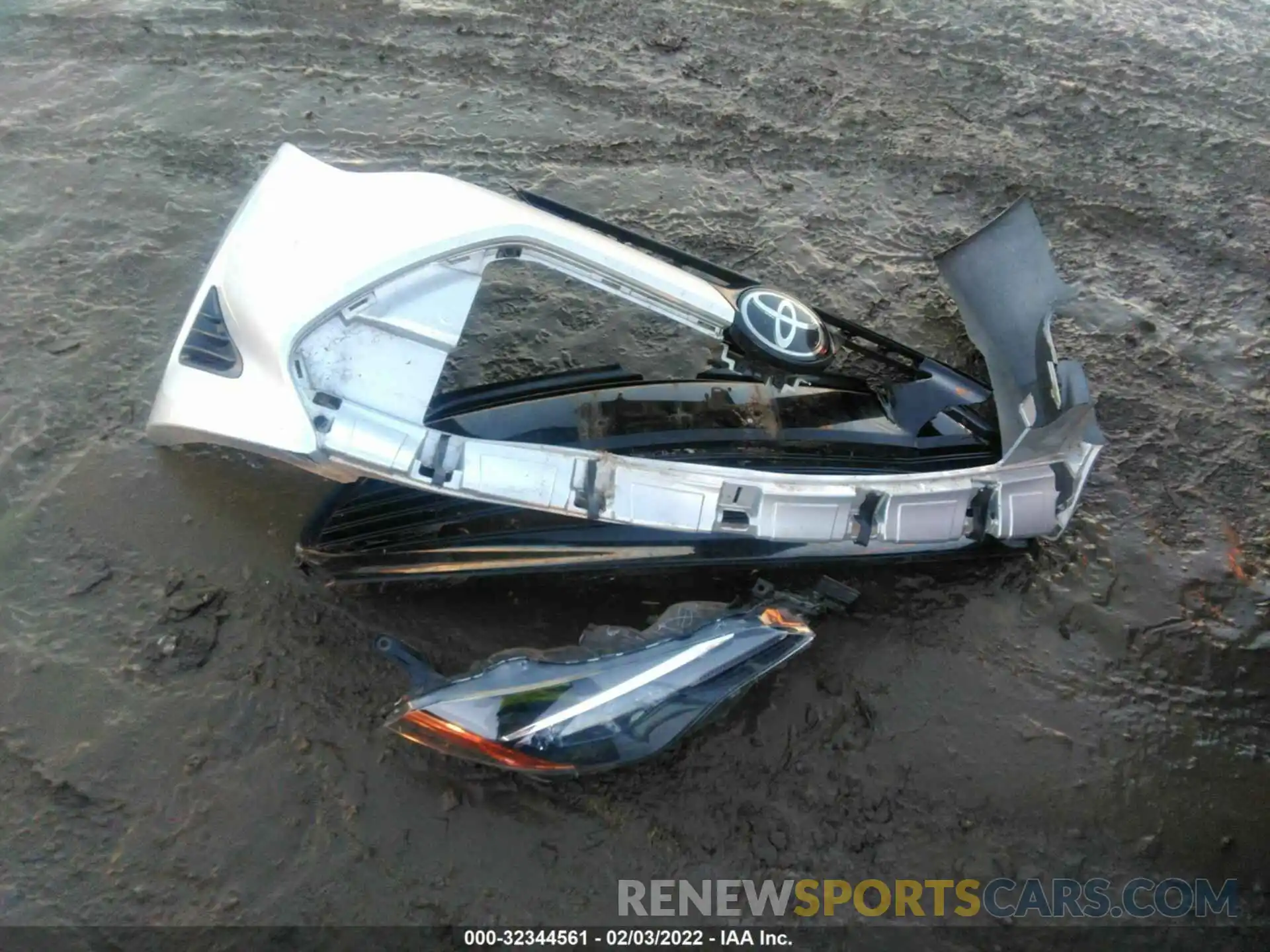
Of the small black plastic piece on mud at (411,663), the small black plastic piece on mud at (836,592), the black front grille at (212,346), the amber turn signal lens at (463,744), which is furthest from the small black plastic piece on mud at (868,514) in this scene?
the black front grille at (212,346)

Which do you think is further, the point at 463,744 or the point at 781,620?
A: the point at 781,620

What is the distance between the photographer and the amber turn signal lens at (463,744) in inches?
101

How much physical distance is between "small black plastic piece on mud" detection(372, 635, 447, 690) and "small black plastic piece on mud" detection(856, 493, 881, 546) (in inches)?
57.0

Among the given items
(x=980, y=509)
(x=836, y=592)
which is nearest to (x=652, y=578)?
(x=836, y=592)

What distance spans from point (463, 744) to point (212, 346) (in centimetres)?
144

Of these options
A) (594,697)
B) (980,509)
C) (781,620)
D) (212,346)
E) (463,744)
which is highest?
(212,346)

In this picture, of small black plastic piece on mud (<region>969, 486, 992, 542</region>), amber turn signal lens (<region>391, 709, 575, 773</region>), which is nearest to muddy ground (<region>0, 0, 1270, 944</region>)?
amber turn signal lens (<region>391, 709, 575, 773</region>)

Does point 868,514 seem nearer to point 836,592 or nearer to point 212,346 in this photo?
point 836,592

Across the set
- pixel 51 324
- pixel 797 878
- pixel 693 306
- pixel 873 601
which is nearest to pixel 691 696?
pixel 797 878

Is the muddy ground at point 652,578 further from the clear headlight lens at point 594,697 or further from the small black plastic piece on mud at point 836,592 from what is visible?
the clear headlight lens at point 594,697

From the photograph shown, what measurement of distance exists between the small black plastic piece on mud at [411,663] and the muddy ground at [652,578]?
0.19 m

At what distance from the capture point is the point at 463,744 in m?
2.58

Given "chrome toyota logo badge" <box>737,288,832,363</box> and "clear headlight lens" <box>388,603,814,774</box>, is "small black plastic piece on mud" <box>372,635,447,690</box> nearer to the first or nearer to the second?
"clear headlight lens" <box>388,603,814,774</box>

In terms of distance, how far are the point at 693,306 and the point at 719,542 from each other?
83 centimetres
